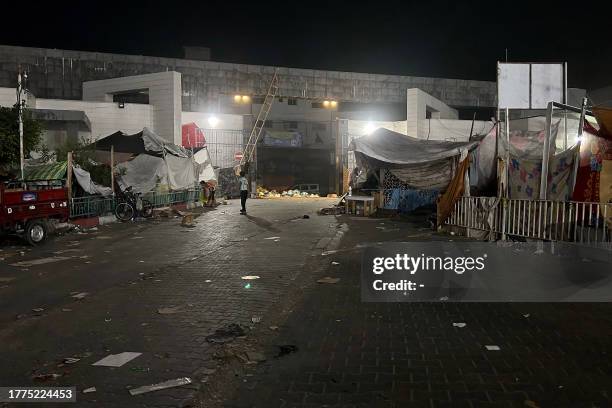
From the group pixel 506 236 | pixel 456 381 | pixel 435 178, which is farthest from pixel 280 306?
pixel 435 178

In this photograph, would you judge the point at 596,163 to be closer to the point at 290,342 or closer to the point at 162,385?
the point at 290,342

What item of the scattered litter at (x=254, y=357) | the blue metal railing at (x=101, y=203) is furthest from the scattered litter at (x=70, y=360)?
the blue metal railing at (x=101, y=203)

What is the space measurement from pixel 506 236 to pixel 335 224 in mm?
6630

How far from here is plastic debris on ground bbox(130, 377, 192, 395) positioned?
13.2 ft

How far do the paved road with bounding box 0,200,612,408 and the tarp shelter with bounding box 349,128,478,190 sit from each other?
887 centimetres

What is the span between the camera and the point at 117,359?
471 cm

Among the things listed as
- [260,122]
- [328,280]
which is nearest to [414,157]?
[328,280]

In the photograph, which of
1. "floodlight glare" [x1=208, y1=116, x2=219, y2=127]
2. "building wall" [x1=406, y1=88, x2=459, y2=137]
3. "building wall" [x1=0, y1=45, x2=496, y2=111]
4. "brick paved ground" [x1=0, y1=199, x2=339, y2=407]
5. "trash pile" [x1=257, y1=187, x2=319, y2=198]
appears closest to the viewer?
"brick paved ground" [x1=0, y1=199, x2=339, y2=407]

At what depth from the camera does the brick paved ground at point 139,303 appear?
14.5ft

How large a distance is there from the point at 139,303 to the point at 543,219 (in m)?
Result: 7.79

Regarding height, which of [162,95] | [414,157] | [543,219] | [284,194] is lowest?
[284,194]

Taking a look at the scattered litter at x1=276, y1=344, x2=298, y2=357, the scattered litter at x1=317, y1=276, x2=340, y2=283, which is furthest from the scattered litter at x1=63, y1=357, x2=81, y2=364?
the scattered litter at x1=317, y1=276, x2=340, y2=283

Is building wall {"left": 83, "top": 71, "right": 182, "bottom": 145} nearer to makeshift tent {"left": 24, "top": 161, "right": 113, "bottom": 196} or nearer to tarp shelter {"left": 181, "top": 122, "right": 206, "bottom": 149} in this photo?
tarp shelter {"left": 181, "top": 122, "right": 206, "bottom": 149}

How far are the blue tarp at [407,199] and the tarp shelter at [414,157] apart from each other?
47 centimetres
